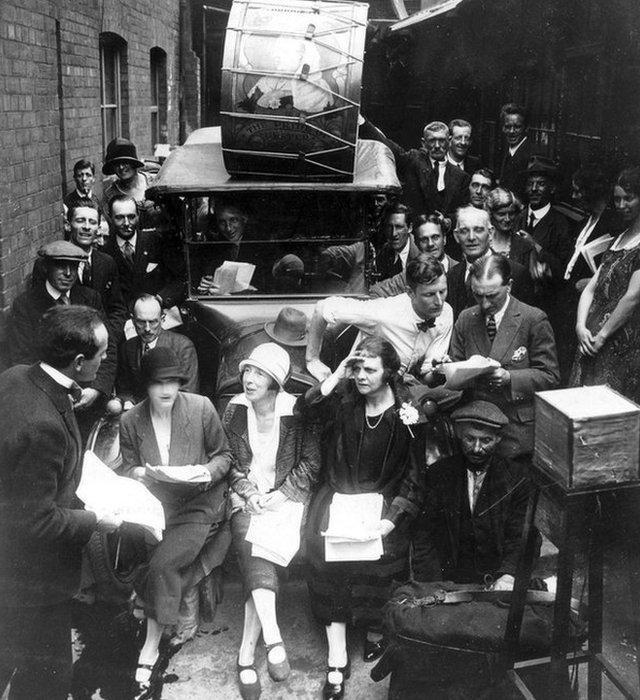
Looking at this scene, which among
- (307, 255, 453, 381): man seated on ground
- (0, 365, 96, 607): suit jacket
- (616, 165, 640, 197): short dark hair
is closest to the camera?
(0, 365, 96, 607): suit jacket

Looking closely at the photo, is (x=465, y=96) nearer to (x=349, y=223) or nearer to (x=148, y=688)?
(x=349, y=223)

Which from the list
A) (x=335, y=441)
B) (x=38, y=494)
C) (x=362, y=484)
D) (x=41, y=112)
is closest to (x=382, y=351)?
(x=335, y=441)

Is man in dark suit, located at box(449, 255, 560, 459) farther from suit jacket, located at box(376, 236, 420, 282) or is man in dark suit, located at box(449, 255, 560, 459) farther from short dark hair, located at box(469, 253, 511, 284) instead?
suit jacket, located at box(376, 236, 420, 282)

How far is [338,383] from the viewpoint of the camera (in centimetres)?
426

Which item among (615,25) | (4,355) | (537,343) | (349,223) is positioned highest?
(615,25)

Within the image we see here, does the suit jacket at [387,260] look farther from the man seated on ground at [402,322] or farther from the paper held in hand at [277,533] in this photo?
the paper held in hand at [277,533]

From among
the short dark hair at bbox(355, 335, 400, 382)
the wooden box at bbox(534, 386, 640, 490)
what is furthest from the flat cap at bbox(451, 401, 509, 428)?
the wooden box at bbox(534, 386, 640, 490)

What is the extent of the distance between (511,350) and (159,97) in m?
9.34

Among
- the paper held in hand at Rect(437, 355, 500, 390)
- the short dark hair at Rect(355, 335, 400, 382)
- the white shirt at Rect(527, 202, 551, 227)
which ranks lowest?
the paper held in hand at Rect(437, 355, 500, 390)

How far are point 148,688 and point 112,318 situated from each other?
258cm

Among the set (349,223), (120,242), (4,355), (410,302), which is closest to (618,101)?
(349,223)

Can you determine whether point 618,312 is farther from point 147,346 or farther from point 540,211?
point 147,346

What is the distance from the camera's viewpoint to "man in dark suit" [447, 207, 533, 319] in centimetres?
526

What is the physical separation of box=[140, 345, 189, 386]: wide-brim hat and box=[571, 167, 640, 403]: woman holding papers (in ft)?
→ 7.54
